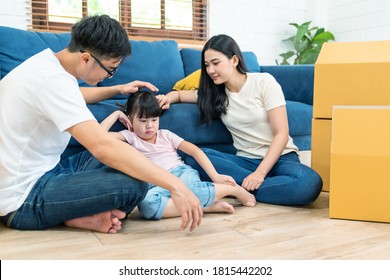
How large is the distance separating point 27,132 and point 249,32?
9.67 feet

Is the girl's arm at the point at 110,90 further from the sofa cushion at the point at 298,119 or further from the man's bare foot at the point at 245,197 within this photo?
the sofa cushion at the point at 298,119

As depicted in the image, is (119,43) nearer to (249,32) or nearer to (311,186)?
(311,186)

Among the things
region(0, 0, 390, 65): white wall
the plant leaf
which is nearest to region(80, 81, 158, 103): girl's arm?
region(0, 0, 390, 65): white wall

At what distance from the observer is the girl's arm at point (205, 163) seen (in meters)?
1.58

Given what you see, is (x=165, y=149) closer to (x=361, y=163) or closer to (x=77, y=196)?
(x=77, y=196)

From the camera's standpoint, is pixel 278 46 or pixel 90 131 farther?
pixel 278 46

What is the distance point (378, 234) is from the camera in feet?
4.12

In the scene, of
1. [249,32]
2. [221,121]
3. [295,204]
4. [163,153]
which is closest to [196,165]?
[163,153]

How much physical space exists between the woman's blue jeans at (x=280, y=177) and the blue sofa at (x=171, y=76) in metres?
0.23

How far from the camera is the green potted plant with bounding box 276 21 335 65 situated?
3.68 metres

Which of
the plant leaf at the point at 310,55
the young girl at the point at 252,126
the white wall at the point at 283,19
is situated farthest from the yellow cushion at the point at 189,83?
the plant leaf at the point at 310,55

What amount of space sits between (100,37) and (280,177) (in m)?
0.88

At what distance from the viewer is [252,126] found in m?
1.78

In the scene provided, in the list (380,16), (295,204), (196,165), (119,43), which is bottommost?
(295,204)
